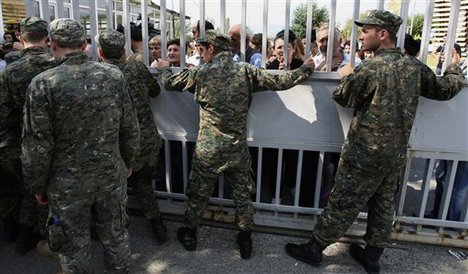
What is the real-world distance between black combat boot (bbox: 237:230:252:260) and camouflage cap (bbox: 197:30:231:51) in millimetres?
1539

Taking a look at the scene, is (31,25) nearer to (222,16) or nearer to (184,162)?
(222,16)

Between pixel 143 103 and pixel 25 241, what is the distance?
1.56 meters

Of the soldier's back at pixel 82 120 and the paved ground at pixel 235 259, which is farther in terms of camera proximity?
the paved ground at pixel 235 259

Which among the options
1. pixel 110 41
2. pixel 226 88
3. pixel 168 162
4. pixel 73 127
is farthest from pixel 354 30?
pixel 73 127

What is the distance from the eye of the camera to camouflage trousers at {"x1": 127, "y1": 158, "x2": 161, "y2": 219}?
3301mm

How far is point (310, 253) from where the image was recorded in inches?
121

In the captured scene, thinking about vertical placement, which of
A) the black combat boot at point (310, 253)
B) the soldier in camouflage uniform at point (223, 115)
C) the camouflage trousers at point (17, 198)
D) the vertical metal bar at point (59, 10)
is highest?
the vertical metal bar at point (59, 10)

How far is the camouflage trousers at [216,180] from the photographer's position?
3.03 metres

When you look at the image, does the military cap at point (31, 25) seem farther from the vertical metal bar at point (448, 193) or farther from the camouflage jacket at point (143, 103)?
the vertical metal bar at point (448, 193)

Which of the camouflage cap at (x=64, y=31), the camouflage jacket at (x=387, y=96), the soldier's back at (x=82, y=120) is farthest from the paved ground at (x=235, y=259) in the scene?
the camouflage cap at (x=64, y=31)

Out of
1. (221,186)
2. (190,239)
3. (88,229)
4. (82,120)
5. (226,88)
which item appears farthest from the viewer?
(221,186)

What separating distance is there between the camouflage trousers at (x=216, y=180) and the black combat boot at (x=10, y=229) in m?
1.57

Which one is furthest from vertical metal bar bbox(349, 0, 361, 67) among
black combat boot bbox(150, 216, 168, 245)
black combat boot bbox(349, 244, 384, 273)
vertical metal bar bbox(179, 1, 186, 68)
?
black combat boot bbox(150, 216, 168, 245)

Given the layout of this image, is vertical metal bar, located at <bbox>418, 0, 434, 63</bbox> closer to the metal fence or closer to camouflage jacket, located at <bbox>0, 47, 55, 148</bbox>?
the metal fence
